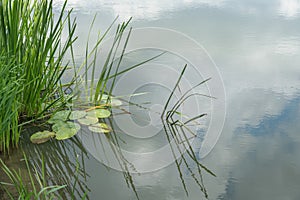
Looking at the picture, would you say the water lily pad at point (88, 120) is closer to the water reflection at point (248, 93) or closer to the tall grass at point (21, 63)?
the tall grass at point (21, 63)

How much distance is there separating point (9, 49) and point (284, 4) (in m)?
2.54

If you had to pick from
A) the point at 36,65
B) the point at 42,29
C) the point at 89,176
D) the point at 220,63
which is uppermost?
the point at 42,29

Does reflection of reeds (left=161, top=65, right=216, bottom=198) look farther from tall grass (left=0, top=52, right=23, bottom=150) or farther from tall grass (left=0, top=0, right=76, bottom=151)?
tall grass (left=0, top=52, right=23, bottom=150)

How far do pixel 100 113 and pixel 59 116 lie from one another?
17 cm

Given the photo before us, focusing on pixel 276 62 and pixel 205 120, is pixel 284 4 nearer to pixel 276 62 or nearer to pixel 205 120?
pixel 276 62

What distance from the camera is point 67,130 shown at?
1501 millimetres

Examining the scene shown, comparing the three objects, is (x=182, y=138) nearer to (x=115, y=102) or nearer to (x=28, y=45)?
(x=115, y=102)

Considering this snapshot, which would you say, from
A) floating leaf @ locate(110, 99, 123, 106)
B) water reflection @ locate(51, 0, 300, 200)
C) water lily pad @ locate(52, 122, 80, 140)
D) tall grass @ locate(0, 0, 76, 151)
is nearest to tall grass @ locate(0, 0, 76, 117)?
tall grass @ locate(0, 0, 76, 151)

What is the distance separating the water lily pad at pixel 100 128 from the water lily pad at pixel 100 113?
0.19 ft

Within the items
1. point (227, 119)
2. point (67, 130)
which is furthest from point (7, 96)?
point (227, 119)

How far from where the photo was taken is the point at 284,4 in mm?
3201

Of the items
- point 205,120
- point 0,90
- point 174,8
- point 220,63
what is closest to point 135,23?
point 174,8

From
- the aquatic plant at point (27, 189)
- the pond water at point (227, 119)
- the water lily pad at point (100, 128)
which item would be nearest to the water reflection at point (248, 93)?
the pond water at point (227, 119)

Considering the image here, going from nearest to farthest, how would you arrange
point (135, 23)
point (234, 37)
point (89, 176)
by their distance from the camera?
point (89, 176), point (234, 37), point (135, 23)
